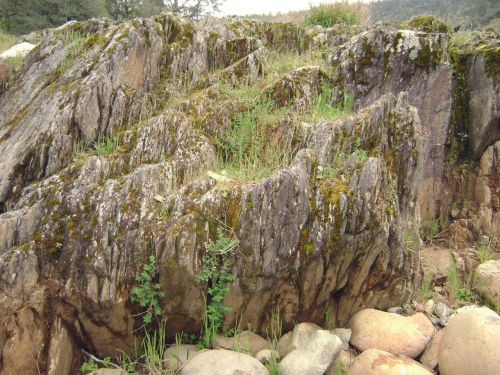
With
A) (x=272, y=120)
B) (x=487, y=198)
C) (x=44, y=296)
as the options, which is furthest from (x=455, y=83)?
(x=44, y=296)

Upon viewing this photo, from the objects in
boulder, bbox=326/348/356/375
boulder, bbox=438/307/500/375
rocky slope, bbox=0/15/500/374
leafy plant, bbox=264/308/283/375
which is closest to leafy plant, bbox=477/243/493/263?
rocky slope, bbox=0/15/500/374

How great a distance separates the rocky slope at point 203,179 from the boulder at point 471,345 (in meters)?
0.73

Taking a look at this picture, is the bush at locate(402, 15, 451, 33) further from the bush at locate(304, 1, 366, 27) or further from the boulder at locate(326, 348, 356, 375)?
the boulder at locate(326, 348, 356, 375)

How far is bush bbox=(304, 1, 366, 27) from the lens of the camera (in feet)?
31.7

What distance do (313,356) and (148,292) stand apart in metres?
1.66

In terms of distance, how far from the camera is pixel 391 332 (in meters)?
3.97

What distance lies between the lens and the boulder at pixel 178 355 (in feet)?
12.7

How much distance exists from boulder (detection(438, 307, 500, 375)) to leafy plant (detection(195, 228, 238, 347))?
2.06 m

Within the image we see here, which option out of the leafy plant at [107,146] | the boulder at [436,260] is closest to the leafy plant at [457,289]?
the boulder at [436,260]

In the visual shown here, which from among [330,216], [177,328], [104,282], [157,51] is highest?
[157,51]

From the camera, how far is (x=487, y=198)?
643 cm

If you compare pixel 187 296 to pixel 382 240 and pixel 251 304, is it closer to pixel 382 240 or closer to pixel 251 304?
pixel 251 304

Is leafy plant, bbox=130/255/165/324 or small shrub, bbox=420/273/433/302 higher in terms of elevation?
leafy plant, bbox=130/255/165/324

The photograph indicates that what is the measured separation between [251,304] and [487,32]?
735 cm
